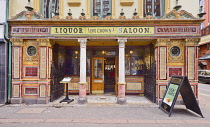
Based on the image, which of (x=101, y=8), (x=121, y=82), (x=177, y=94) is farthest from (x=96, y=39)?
(x=177, y=94)

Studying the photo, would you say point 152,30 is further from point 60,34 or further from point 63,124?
point 63,124

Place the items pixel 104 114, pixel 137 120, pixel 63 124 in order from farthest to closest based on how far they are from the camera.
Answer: pixel 104 114 → pixel 137 120 → pixel 63 124

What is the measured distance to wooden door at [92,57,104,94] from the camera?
10.1m

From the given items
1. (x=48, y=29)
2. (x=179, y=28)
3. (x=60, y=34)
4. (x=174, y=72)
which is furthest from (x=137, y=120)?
(x=48, y=29)

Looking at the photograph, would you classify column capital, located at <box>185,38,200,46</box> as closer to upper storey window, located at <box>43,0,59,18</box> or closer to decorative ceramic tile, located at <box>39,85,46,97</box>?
upper storey window, located at <box>43,0,59,18</box>

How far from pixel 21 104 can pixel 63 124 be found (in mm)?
3992

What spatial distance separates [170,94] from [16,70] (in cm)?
852

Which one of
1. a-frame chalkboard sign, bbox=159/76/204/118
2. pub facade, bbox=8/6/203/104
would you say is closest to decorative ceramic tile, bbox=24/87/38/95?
pub facade, bbox=8/6/203/104

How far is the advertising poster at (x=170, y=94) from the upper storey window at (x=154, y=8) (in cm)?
456

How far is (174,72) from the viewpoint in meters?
7.66

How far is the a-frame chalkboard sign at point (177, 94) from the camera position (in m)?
6.01

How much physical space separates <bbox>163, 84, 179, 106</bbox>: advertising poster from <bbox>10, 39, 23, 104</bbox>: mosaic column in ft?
26.6

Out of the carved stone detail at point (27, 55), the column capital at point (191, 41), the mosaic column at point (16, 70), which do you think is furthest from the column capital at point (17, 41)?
the column capital at point (191, 41)

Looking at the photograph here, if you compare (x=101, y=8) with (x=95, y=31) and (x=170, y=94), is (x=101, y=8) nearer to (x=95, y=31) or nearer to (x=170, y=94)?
(x=95, y=31)
